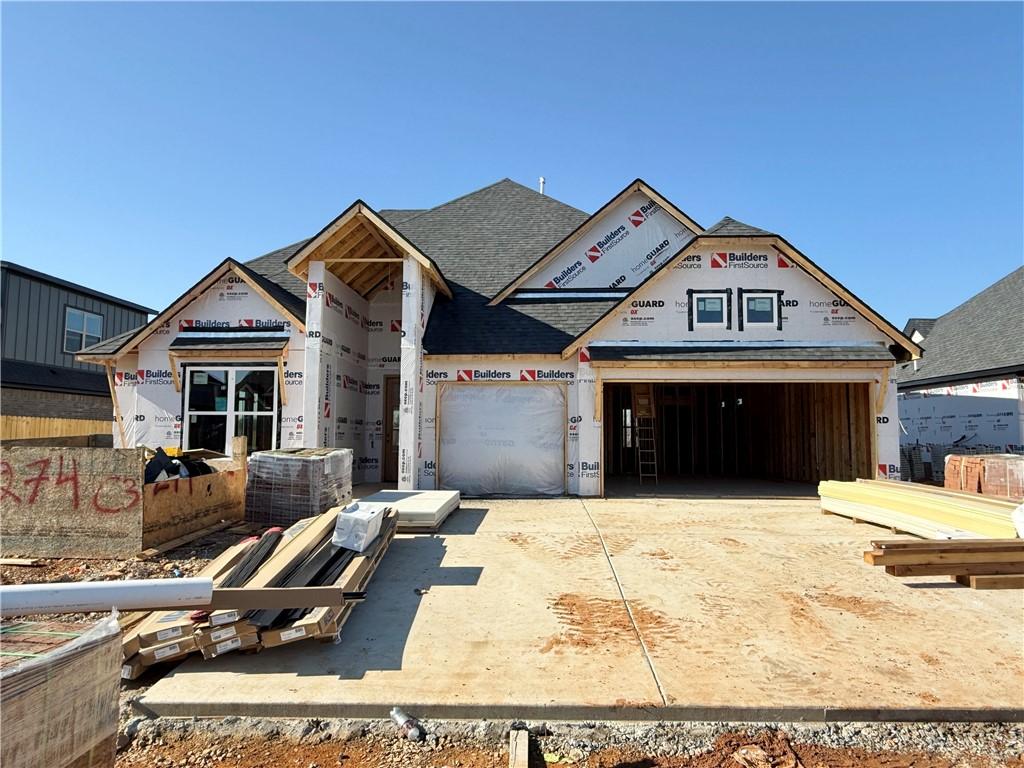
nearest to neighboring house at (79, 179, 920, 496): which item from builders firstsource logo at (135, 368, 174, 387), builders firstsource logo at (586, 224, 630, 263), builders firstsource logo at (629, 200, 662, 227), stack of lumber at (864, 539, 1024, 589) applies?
builders firstsource logo at (135, 368, 174, 387)

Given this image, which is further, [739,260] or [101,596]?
[739,260]

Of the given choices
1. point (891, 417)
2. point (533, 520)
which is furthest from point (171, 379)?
point (891, 417)

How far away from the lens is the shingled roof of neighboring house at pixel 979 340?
1733cm

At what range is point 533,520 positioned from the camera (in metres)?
10.1

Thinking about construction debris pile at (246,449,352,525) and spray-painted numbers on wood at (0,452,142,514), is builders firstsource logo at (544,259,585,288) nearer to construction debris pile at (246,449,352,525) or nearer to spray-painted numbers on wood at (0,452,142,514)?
construction debris pile at (246,449,352,525)

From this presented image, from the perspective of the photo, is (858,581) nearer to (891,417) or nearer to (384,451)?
(891,417)

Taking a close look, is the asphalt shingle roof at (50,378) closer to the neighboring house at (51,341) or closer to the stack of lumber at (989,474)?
the neighboring house at (51,341)

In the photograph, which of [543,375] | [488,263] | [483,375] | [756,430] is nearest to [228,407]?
[483,375]

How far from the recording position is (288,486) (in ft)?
29.8

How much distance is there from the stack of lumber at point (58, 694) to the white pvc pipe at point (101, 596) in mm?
171

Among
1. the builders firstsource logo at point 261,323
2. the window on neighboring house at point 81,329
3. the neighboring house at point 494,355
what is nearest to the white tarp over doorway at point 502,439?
the neighboring house at point 494,355

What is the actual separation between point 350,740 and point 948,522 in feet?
27.5

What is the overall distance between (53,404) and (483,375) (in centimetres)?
1815

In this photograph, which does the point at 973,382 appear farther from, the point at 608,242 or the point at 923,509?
the point at 923,509
